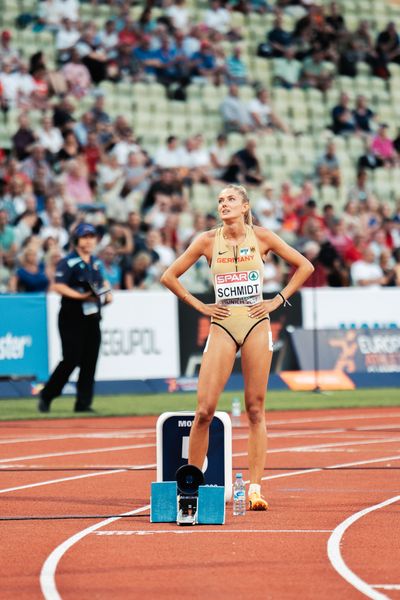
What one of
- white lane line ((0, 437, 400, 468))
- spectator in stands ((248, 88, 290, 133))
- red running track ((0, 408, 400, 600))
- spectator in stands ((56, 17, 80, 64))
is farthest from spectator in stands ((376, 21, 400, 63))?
red running track ((0, 408, 400, 600))

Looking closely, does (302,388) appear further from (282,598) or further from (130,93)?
(282,598)

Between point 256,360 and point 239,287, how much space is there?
A: 1.67 feet

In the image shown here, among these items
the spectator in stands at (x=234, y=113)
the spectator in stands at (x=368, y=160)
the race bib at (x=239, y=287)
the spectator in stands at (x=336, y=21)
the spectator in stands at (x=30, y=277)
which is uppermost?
the spectator in stands at (x=336, y=21)

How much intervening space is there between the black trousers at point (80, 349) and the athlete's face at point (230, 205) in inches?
351

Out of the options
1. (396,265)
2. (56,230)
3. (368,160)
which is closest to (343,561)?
(56,230)

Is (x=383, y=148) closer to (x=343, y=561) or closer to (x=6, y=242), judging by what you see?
(x=6, y=242)

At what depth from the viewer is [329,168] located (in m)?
29.8

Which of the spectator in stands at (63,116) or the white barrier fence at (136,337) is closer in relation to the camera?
the white barrier fence at (136,337)

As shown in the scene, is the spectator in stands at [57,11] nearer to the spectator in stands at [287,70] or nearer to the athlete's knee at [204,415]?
the spectator in stands at [287,70]

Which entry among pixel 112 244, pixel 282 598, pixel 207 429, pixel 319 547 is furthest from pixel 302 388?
pixel 282 598

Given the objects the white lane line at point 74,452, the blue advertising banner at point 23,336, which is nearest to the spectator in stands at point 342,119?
the blue advertising banner at point 23,336

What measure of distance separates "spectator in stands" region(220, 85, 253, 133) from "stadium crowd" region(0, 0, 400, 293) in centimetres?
3

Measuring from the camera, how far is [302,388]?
23.2m

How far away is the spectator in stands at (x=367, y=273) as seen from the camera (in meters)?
25.8
